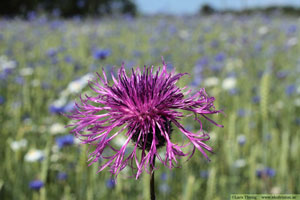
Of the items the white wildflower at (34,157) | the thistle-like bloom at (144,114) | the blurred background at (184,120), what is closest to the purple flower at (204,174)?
the blurred background at (184,120)

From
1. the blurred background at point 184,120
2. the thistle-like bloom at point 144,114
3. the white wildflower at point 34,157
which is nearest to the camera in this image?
the thistle-like bloom at point 144,114

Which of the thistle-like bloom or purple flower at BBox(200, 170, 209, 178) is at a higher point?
→ the thistle-like bloom

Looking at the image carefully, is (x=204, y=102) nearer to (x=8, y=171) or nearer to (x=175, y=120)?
(x=175, y=120)

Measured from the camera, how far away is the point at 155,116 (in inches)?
31.1

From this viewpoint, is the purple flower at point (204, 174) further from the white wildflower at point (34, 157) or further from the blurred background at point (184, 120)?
the white wildflower at point (34, 157)

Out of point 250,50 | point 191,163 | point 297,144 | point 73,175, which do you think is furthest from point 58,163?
point 250,50

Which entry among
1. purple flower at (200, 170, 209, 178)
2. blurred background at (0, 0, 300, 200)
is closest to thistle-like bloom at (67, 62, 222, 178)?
blurred background at (0, 0, 300, 200)

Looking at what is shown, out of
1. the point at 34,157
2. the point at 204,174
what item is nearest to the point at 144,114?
the point at 204,174

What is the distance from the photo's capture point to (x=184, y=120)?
2168 millimetres

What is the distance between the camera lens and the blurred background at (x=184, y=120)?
174cm

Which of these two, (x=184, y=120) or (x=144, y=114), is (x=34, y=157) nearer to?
(x=184, y=120)

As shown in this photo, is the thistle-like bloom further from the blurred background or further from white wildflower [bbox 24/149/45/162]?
white wildflower [bbox 24/149/45/162]

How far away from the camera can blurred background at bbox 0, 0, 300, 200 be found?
5.70 ft

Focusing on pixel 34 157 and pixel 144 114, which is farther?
pixel 34 157
